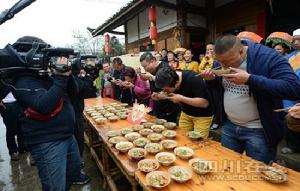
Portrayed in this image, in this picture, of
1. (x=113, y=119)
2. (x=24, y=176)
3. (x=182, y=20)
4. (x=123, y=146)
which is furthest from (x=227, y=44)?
(x=182, y=20)

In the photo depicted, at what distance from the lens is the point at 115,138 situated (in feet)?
9.61

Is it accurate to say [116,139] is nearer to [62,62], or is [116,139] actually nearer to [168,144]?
[168,144]

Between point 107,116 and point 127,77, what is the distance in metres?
1.32

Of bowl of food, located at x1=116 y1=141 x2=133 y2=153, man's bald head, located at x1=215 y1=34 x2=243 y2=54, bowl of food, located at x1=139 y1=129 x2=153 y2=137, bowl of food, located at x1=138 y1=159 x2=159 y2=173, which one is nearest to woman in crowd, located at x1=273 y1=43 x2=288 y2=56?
man's bald head, located at x1=215 y1=34 x2=243 y2=54

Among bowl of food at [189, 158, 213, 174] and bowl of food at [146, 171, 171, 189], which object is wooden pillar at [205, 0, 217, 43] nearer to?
bowl of food at [189, 158, 213, 174]

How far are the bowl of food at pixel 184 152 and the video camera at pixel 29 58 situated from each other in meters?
1.35

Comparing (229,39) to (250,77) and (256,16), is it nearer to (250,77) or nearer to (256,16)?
(250,77)

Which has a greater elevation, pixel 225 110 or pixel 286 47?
pixel 286 47

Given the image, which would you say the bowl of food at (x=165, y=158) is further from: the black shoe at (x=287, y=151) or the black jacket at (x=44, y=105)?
the black shoe at (x=287, y=151)

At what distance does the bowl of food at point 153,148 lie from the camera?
96.5 inches

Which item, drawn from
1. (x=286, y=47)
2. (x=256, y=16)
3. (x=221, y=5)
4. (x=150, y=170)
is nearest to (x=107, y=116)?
(x=150, y=170)

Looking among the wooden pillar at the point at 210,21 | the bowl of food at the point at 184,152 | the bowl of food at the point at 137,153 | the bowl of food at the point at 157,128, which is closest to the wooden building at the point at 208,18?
the wooden pillar at the point at 210,21

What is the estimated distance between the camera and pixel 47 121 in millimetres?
2221

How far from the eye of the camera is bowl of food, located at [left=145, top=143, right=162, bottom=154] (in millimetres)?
2452
